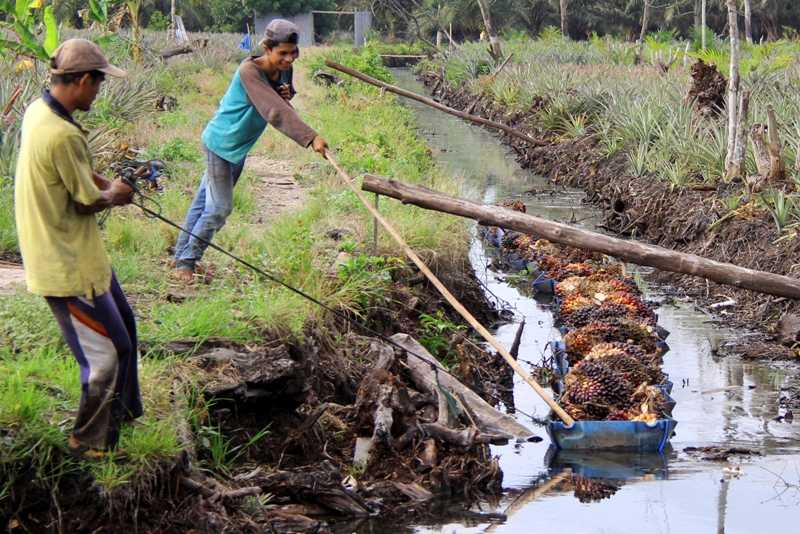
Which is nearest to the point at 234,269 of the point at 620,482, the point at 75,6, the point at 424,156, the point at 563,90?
the point at 620,482

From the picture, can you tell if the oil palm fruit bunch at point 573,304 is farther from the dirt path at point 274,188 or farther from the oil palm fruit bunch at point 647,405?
the dirt path at point 274,188

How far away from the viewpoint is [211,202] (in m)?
7.96

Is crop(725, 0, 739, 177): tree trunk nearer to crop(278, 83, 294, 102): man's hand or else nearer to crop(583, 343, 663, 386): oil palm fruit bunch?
→ crop(583, 343, 663, 386): oil palm fruit bunch

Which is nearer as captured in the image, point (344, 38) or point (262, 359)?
point (262, 359)

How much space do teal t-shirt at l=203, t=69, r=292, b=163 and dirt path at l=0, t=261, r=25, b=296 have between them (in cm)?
149

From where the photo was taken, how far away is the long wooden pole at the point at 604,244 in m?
8.20

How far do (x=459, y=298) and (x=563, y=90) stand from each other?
1271 cm

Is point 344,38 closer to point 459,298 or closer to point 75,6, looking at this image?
point 75,6

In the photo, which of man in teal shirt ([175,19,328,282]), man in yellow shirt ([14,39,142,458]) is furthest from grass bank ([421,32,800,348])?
man in yellow shirt ([14,39,142,458])

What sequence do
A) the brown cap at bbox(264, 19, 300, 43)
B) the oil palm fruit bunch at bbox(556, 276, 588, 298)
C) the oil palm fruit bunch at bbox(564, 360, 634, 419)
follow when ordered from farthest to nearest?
the oil palm fruit bunch at bbox(556, 276, 588, 298) → the brown cap at bbox(264, 19, 300, 43) → the oil palm fruit bunch at bbox(564, 360, 634, 419)

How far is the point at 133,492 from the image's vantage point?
17.5ft

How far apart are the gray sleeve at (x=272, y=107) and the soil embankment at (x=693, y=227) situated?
4.01 meters

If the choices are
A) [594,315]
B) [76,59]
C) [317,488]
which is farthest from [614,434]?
[76,59]

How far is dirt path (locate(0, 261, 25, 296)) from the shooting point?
755 centimetres
